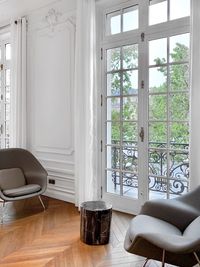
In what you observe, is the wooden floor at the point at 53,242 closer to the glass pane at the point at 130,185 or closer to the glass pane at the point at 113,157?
the glass pane at the point at 130,185

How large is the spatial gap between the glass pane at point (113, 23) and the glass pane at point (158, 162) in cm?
179

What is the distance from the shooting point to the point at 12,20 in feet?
17.5

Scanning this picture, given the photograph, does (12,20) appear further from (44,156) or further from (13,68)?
(44,156)

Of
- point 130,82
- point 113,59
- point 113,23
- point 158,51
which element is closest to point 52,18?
point 113,23

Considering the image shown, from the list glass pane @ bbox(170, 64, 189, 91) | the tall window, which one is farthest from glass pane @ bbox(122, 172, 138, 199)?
the tall window

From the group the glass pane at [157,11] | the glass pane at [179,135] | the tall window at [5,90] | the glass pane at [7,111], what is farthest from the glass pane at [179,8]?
the glass pane at [7,111]

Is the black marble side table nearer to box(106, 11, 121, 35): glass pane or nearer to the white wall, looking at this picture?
the white wall

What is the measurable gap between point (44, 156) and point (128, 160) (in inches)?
64.3

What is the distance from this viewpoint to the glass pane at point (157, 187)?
3.80 metres

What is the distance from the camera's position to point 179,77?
3613 millimetres

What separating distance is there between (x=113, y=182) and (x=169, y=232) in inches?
79.6

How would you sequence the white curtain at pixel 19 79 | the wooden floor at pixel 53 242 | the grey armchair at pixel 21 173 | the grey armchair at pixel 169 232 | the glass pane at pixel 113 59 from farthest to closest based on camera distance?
the white curtain at pixel 19 79, the glass pane at pixel 113 59, the grey armchair at pixel 21 173, the wooden floor at pixel 53 242, the grey armchair at pixel 169 232

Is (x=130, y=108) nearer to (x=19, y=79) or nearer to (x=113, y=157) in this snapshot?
(x=113, y=157)

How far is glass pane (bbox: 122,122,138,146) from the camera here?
13.3 ft
